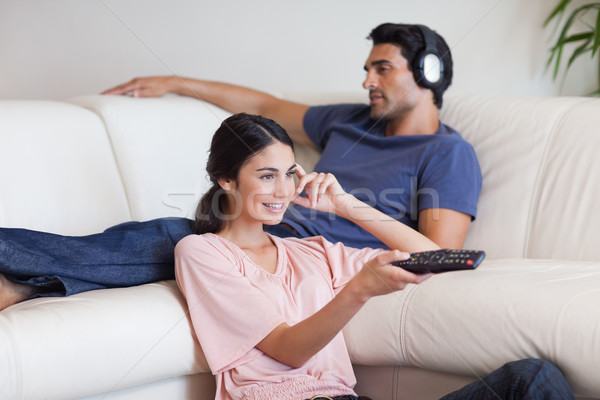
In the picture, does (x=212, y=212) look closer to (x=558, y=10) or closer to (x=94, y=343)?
(x=94, y=343)

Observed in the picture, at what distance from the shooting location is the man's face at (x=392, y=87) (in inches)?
79.1

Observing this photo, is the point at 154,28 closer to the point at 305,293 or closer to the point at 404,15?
the point at 404,15

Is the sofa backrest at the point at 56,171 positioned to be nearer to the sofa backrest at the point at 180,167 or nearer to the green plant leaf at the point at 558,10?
the sofa backrest at the point at 180,167

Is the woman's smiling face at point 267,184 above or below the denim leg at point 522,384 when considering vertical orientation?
above

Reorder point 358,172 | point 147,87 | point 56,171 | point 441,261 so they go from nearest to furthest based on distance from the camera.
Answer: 1. point 441,261
2. point 56,171
3. point 358,172
4. point 147,87

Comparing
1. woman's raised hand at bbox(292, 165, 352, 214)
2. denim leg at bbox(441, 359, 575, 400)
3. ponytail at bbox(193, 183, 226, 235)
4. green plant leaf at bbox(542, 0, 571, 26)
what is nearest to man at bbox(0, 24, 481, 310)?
ponytail at bbox(193, 183, 226, 235)

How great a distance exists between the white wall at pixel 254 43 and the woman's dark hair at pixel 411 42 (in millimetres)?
704

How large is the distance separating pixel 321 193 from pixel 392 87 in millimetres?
627

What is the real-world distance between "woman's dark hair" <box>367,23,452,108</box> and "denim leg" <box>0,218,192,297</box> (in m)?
0.86

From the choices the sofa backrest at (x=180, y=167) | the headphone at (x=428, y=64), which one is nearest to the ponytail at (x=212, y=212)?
the sofa backrest at (x=180, y=167)

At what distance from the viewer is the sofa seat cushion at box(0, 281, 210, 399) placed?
1.22 m

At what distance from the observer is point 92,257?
5.00ft

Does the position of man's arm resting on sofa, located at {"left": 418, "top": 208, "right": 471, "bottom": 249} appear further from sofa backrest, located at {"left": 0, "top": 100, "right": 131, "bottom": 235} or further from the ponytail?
sofa backrest, located at {"left": 0, "top": 100, "right": 131, "bottom": 235}

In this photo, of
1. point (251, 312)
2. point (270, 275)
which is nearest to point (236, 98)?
point (270, 275)
